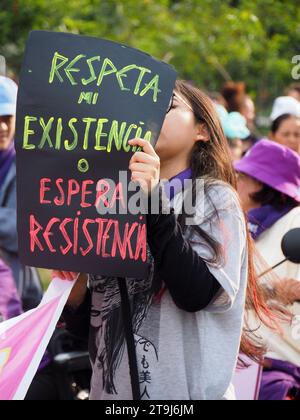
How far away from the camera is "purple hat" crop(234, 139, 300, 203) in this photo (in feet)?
12.9

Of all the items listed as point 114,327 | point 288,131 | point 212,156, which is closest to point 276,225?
point 212,156

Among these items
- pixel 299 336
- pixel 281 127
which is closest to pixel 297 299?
pixel 299 336

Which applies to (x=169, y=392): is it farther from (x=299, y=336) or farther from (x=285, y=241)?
(x=299, y=336)

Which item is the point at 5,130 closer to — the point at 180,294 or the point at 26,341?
the point at 26,341

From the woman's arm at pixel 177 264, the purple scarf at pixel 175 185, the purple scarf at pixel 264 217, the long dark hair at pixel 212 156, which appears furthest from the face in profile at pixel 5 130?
the woman's arm at pixel 177 264

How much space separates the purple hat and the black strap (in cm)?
165

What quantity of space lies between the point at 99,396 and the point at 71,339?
5.23ft

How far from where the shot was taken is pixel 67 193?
2.35 metres

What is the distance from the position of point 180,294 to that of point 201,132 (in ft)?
2.03

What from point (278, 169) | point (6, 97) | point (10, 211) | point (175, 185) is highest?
point (6, 97)

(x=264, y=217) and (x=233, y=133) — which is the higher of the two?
(x=233, y=133)

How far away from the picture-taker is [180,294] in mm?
2318

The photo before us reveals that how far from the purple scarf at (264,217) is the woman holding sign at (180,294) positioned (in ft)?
3.99

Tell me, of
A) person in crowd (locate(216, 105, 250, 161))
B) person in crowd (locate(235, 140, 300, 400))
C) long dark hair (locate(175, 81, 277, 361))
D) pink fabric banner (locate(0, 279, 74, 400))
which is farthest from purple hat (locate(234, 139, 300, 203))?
person in crowd (locate(216, 105, 250, 161))
